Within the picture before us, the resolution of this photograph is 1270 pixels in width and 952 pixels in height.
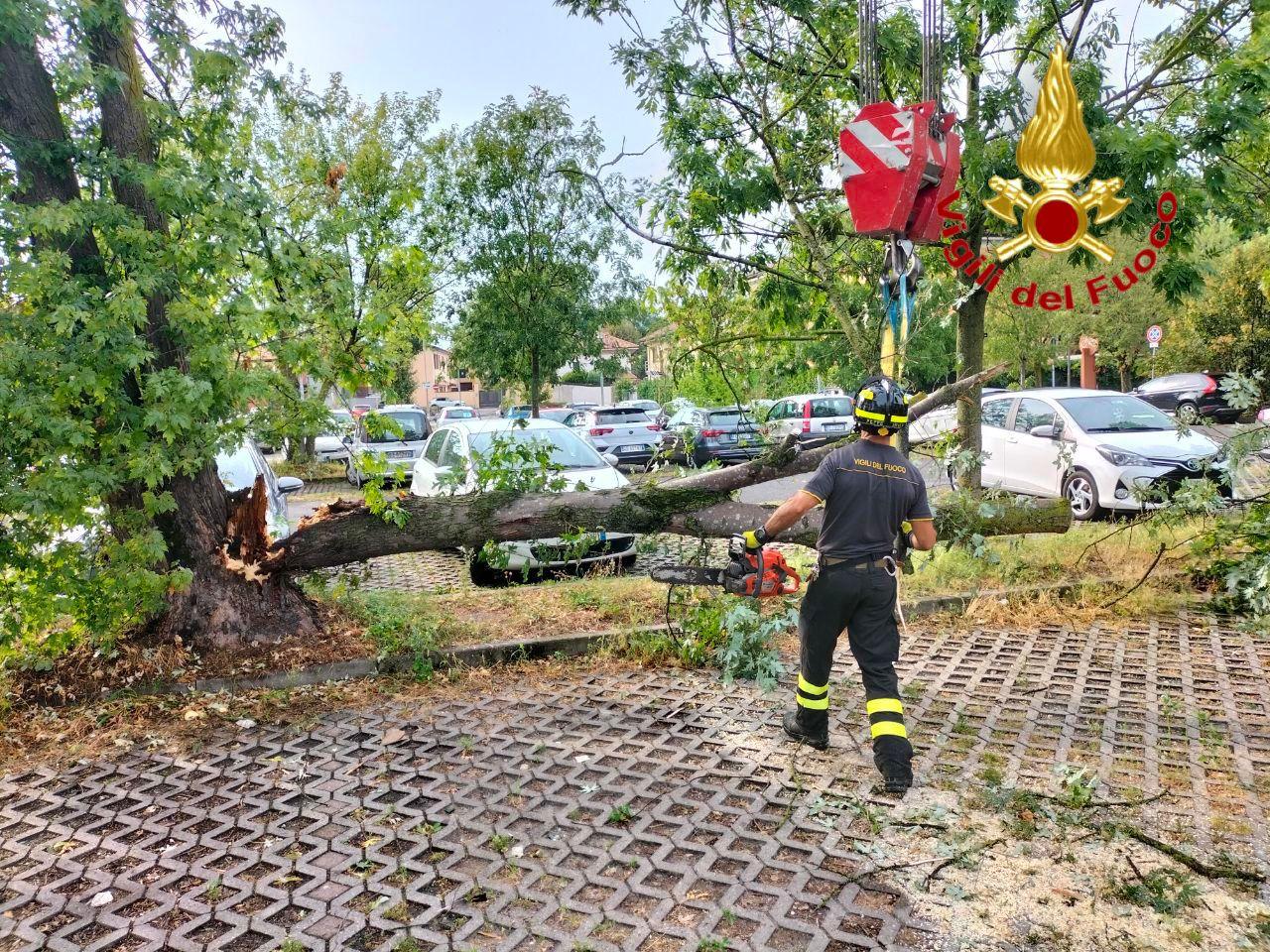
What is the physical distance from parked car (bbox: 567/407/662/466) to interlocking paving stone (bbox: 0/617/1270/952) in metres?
14.0

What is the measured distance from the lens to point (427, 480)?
9.50m

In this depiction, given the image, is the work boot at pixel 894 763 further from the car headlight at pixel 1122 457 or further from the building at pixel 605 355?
the building at pixel 605 355

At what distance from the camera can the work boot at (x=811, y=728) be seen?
426 cm

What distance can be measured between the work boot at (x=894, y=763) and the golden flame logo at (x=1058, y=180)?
411 centimetres

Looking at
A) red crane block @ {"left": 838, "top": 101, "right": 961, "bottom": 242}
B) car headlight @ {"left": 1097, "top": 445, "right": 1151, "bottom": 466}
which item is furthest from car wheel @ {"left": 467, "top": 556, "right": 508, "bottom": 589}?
car headlight @ {"left": 1097, "top": 445, "right": 1151, "bottom": 466}

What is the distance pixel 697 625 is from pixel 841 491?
1913mm

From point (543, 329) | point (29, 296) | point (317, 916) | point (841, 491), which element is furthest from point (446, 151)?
point (317, 916)

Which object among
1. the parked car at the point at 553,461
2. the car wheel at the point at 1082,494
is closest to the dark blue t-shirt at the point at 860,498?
the parked car at the point at 553,461

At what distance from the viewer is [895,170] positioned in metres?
4.79

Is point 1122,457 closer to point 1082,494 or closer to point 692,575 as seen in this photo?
point 1082,494

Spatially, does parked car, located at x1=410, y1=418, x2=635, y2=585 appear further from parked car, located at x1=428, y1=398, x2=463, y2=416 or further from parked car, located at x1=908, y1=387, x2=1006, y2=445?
parked car, located at x1=428, y1=398, x2=463, y2=416

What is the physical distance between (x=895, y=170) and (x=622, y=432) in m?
14.9

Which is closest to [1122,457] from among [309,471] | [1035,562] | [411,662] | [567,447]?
[1035,562]

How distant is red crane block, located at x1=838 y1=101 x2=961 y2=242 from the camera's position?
15.5 feet
